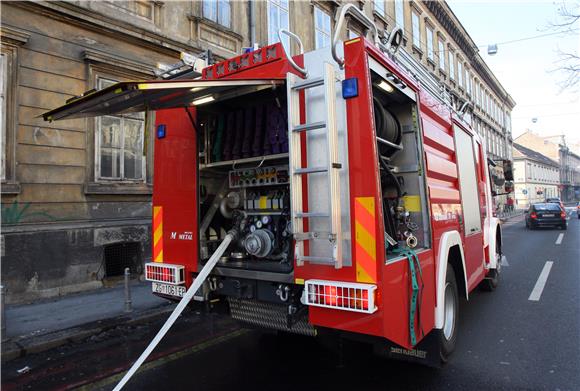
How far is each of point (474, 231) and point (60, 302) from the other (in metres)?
6.68

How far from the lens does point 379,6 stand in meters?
19.2

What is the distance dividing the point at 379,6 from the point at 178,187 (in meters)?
18.4

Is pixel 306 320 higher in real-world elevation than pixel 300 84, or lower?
lower

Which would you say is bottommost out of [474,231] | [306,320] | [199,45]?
[306,320]

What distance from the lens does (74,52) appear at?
7895 mm

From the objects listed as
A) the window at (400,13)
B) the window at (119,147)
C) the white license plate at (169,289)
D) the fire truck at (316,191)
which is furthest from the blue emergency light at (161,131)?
the window at (400,13)

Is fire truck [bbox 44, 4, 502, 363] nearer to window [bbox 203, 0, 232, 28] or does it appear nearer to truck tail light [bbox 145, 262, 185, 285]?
truck tail light [bbox 145, 262, 185, 285]

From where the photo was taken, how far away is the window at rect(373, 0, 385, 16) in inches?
738

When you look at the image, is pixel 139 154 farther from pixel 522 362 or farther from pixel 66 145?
pixel 522 362

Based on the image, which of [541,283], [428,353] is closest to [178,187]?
[428,353]

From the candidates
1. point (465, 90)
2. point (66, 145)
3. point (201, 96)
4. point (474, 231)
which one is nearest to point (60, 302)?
point (66, 145)

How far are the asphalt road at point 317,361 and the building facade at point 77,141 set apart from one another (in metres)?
2.96

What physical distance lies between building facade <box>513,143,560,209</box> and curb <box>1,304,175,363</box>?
176 feet

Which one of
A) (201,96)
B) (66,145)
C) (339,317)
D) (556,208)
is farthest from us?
(556,208)
